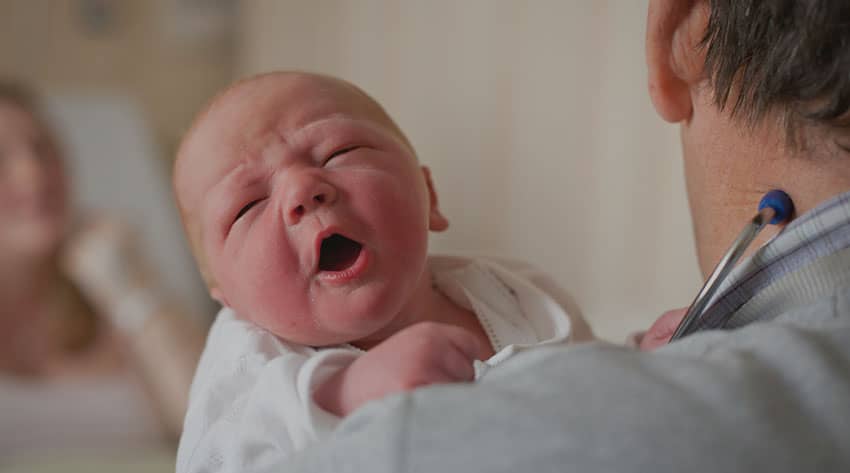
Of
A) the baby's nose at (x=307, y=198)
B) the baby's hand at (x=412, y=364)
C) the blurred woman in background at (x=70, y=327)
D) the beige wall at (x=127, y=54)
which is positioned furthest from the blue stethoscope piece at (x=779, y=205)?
the beige wall at (x=127, y=54)

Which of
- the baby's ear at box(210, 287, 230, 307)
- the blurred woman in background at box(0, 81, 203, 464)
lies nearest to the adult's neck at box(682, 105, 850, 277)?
the baby's ear at box(210, 287, 230, 307)

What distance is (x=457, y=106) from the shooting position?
277cm

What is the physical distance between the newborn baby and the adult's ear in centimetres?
23

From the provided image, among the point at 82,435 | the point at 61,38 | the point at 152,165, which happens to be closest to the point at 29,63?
the point at 61,38

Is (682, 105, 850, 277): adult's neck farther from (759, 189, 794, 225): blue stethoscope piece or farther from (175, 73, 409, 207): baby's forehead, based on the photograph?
(175, 73, 409, 207): baby's forehead

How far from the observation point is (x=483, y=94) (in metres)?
2.67

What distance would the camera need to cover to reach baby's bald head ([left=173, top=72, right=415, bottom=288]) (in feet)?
2.95

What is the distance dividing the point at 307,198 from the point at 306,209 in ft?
0.04

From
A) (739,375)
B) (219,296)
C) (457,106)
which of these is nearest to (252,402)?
(219,296)

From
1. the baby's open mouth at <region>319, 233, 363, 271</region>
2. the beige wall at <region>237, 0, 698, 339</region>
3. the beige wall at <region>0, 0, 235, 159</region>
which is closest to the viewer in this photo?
the baby's open mouth at <region>319, 233, 363, 271</region>

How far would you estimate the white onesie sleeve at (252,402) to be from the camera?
67 cm

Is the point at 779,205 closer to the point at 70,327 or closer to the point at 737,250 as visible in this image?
the point at 737,250

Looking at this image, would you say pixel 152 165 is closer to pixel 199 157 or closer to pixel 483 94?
pixel 483 94

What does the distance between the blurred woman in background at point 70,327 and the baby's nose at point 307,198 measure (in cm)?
241
